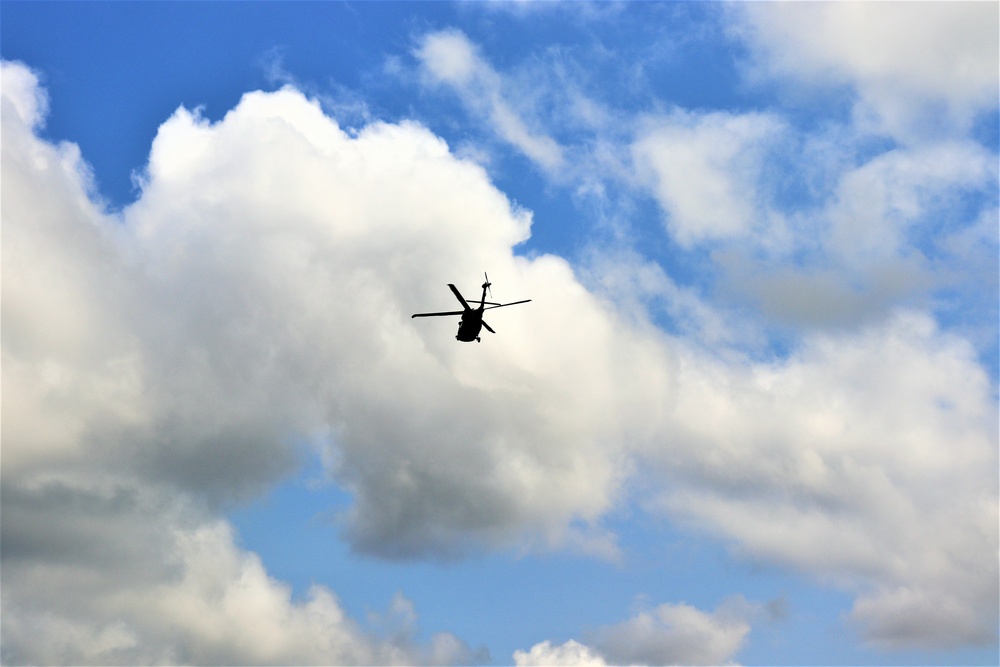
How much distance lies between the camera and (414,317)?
111 meters

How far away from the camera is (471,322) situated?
389ft

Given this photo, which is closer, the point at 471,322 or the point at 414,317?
the point at 414,317

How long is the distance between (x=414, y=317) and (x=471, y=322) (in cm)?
1012
